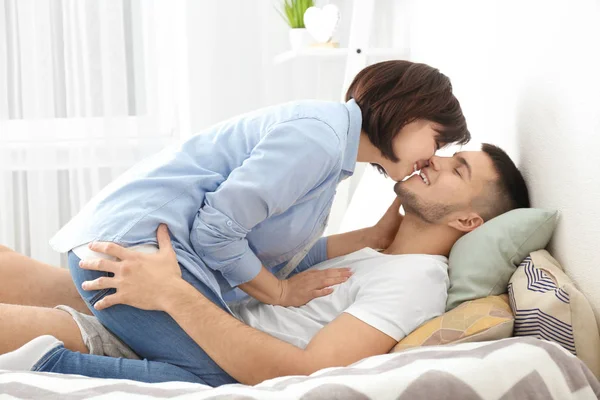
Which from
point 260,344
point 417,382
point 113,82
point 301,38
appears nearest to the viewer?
point 417,382

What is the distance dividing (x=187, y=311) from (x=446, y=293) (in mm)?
518

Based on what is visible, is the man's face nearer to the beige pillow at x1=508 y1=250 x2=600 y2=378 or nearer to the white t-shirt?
the white t-shirt

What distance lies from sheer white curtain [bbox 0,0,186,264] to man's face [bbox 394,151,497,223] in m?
1.76

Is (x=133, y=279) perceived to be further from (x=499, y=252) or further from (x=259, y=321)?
(x=499, y=252)

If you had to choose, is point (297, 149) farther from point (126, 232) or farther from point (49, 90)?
point (49, 90)

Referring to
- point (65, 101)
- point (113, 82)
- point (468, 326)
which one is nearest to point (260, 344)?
point (468, 326)

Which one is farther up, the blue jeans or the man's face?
the man's face

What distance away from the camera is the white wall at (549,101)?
1091 mm

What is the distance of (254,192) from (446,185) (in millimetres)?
485

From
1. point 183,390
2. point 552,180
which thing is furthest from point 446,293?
point 183,390

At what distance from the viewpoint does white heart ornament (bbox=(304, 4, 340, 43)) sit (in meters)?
2.63

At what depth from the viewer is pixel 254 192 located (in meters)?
1.26

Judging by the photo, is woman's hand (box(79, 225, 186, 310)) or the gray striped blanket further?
woman's hand (box(79, 225, 186, 310))

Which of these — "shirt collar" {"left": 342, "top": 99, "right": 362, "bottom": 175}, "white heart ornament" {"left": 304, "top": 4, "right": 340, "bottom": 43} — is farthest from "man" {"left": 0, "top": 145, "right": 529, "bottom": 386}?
"white heart ornament" {"left": 304, "top": 4, "right": 340, "bottom": 43}
